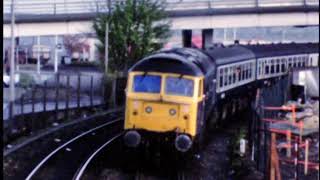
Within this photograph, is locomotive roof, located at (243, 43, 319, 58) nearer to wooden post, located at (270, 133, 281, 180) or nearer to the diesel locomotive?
wooden post, located at (270, 133, 281, 180)

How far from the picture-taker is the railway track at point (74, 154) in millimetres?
13367

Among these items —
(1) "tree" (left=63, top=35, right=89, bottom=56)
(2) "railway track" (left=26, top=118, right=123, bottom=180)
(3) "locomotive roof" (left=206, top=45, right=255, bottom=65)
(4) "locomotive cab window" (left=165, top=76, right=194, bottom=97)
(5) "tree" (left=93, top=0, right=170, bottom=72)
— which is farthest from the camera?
(1) "tree" (left=63, top=35, right=89, bottom=56)

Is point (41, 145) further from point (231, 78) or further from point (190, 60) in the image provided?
point (231, 78)

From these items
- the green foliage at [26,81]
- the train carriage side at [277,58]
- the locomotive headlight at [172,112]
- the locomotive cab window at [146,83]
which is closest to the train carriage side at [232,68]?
the train carriage side at [277,58]

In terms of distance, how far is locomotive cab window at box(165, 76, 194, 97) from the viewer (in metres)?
13.6

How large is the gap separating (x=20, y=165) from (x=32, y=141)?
12.6 ft

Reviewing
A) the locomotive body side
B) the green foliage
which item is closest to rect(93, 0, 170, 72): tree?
the green foliage

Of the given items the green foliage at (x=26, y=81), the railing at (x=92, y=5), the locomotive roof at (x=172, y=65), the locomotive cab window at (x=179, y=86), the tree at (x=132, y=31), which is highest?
the railing at (x=92, y=5)

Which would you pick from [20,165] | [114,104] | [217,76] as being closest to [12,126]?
[20,165]

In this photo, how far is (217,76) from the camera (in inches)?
672

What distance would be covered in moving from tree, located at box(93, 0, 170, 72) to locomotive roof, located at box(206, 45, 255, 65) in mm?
9630

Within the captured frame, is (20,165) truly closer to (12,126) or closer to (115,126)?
(12,126)

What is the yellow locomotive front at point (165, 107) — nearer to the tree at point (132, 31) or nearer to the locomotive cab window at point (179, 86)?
the locomotive cab window at point (179, 86)

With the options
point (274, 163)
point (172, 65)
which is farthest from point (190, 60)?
point (274, 163)
